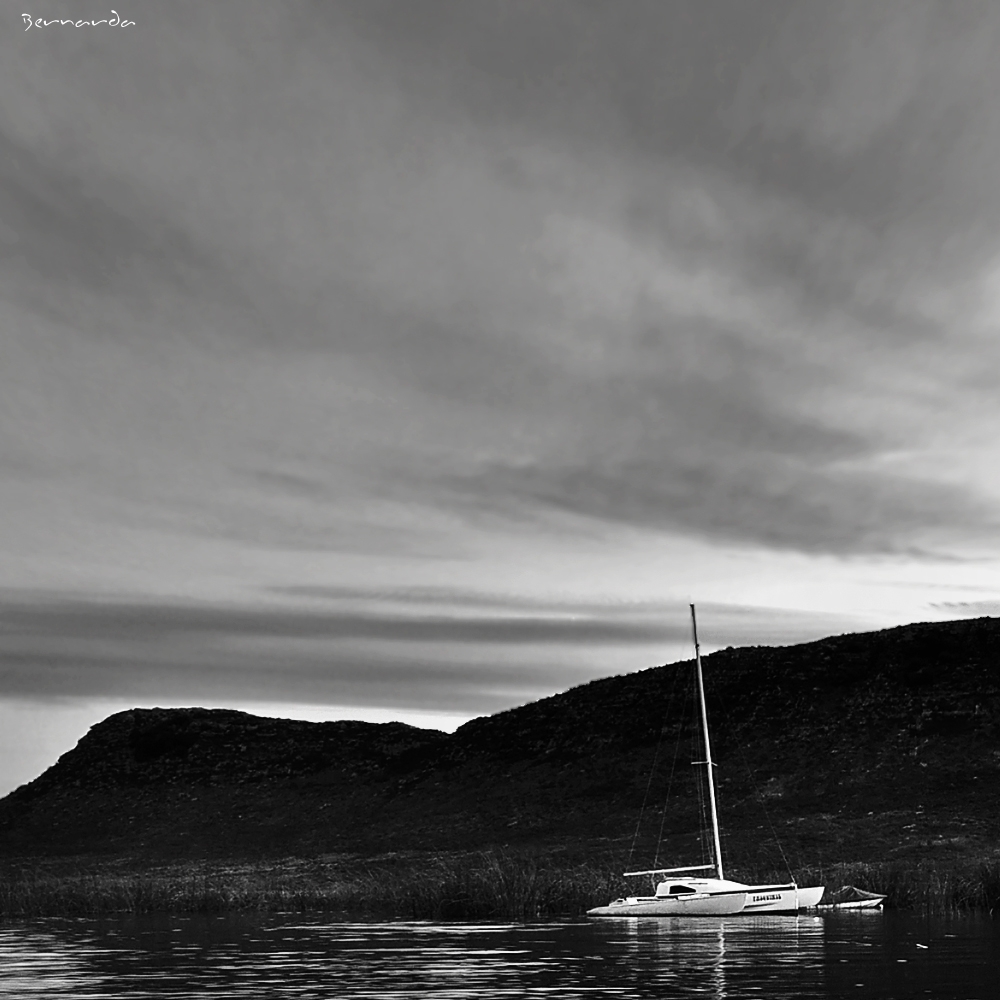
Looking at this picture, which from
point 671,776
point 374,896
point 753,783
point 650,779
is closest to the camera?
point 374,896

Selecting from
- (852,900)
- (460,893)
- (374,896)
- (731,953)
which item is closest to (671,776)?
Result: (374,896)

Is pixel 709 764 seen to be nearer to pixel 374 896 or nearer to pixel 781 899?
pixel 781 899

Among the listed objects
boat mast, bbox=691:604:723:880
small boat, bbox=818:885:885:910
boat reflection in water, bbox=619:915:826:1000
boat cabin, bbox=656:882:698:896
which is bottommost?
boat reflection in water, bbox=619:915:826:1000

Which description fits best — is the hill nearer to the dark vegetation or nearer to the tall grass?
the dark vegetation

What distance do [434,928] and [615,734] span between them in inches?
5371

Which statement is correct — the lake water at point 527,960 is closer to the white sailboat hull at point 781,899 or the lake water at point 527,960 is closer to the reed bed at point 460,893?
the white sailboat hull at point 781,899

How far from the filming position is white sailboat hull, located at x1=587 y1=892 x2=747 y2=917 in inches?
2522

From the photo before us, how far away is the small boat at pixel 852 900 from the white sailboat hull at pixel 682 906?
206 inches

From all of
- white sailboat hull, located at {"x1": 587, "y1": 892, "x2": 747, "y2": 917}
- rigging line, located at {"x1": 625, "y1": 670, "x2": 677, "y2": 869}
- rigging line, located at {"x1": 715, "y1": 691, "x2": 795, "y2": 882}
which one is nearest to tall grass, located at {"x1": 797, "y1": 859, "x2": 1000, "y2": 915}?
white sailboat hull, located at {"x1": 587, "y1": 892, "x2": 747, "y2": 917}

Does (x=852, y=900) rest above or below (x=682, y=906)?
below

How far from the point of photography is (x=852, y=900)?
68125 millimetres

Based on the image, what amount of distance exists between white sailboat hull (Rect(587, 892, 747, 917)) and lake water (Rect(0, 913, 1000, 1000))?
669mm

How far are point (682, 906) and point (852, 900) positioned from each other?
953cm

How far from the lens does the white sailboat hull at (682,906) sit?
210ft
